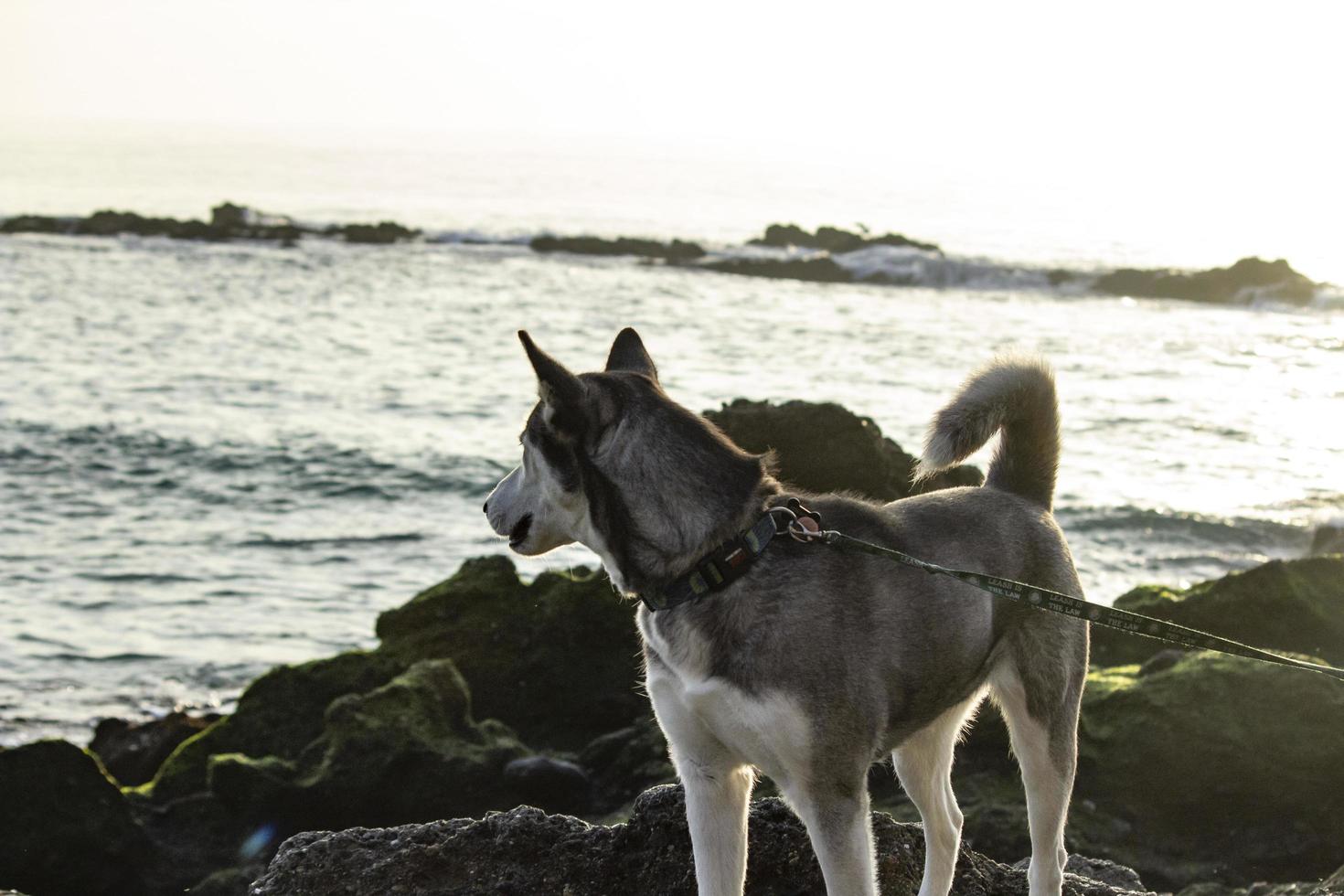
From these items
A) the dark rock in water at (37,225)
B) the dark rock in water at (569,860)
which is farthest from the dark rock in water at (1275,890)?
the dark rock in water at (37,225)

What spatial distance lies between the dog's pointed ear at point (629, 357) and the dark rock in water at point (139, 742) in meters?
7.08

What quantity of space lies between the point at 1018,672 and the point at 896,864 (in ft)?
3.51

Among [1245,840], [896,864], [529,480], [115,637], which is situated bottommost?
[115,637]

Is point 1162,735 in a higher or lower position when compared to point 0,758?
higher

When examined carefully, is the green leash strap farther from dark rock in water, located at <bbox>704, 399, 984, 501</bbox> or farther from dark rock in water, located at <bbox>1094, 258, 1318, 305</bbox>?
dark rock in water, located at <bbox>1094, 258, 1318, 305</bbox>

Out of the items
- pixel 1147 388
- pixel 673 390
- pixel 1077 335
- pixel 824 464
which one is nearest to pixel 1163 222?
pixel 1077 335

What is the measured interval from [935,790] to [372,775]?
4.75 meters

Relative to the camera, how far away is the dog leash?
5.15 m

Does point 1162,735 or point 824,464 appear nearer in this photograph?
point 1162,735

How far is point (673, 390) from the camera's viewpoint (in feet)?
91.8

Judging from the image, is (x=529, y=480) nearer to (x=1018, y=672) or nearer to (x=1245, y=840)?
(x=1018, y=672)

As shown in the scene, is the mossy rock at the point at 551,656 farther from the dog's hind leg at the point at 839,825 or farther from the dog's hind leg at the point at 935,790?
the dog's hind leg at the point at 839,825

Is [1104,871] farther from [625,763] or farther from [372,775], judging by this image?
[372,775]

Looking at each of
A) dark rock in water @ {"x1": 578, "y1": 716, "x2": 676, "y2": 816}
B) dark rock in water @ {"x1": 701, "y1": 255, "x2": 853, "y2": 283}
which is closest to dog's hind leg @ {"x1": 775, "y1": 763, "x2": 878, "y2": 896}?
dark rock in water @ {"x1": 578, "y1": 716, "x2": 676, "y2": 816}
